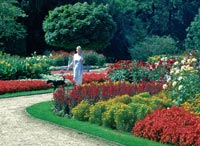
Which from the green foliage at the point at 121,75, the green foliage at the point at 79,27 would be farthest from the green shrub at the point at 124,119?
the green foliage at the point at 79,27

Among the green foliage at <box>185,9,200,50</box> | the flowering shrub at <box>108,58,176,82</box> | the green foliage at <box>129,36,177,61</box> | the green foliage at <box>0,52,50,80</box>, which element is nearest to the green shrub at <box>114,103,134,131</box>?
the flowering shrub at <box>108,58,176,82</box>

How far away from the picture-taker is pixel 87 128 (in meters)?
12.6

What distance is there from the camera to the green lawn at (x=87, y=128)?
10984 mm

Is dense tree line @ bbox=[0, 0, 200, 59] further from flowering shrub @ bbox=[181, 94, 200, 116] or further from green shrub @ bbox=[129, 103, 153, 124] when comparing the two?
flowering shrub @ bbox=[181, 94, 200, 116]

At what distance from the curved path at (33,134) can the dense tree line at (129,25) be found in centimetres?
2604

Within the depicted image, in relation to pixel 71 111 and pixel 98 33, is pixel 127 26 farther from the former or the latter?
pixel 71 111

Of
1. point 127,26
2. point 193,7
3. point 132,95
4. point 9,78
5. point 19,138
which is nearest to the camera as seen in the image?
point 19,138

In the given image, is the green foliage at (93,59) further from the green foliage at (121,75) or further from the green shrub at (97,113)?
the green shrub at (97,113)

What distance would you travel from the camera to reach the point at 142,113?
12219mm

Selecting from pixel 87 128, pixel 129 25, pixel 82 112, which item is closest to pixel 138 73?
pixel 82 112

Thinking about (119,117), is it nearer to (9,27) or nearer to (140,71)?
(140,71)

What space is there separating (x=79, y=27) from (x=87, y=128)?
26.3m

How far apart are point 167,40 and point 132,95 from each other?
3698 centimetres

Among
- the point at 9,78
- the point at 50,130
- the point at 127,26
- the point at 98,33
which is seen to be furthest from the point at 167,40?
the point at 50,130
